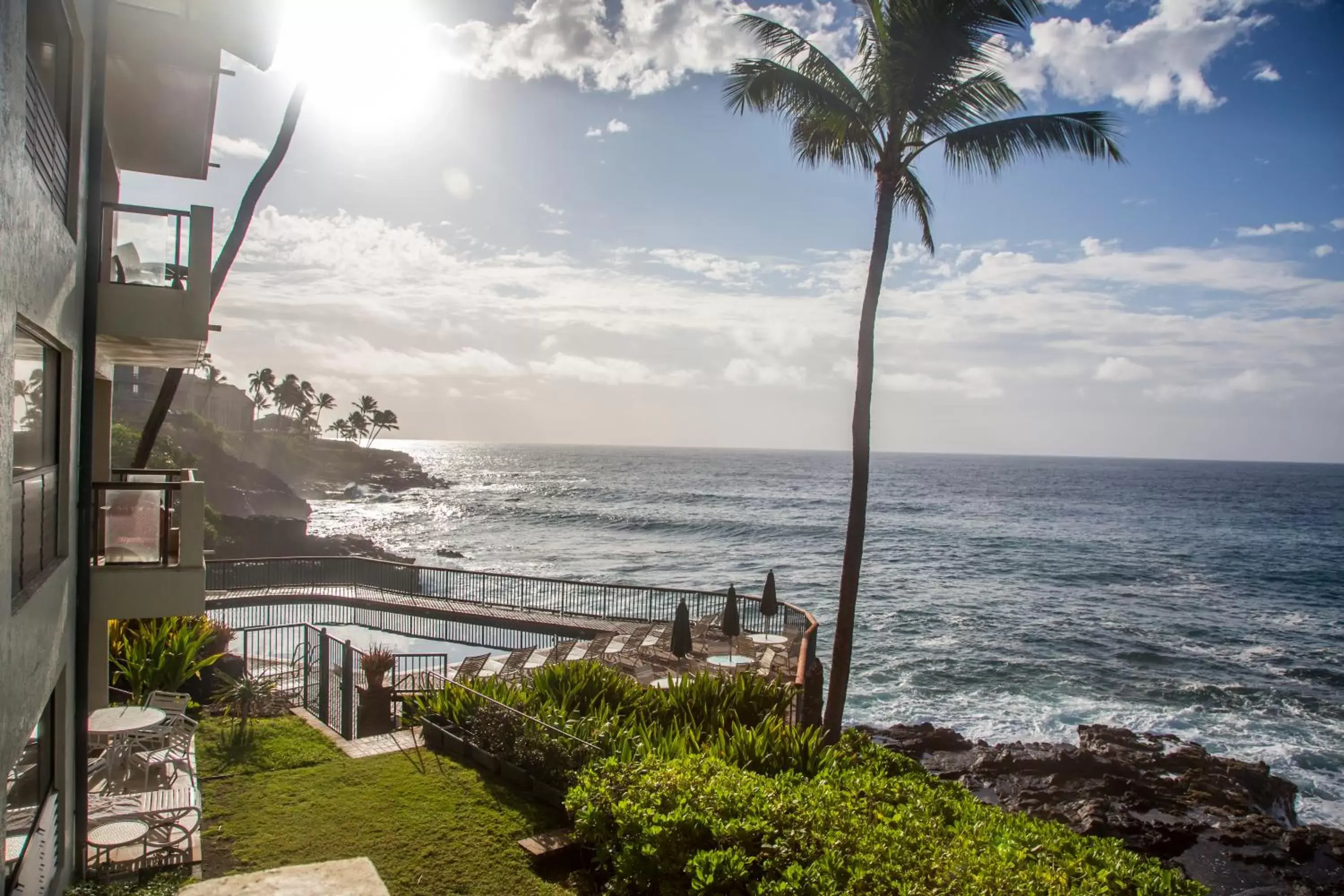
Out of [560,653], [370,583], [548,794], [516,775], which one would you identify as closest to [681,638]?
[560,653]

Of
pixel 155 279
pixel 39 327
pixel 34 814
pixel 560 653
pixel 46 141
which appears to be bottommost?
pixel 560 653

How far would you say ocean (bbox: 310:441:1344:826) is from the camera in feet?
80.5

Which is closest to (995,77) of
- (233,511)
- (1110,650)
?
(1110,650)

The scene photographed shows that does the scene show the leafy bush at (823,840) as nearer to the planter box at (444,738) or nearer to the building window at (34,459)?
the planter box at (444,738)

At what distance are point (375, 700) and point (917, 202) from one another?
36.3 ft

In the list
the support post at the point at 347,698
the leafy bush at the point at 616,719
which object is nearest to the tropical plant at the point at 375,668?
the support post at the point at 347,698

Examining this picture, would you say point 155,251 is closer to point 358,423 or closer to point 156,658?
point 156,658

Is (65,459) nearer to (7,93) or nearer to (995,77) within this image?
(7,93)

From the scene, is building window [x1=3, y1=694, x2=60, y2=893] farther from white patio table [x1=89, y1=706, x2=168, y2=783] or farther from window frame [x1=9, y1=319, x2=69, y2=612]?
white patio table [x1=89, y1=706, x2=168, y2=783]

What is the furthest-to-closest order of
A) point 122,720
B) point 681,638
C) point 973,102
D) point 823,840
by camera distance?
1. point 681,638
2. point 973,102
3. point 122,720
4. point 823,840

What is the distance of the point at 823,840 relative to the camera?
6.30 metres

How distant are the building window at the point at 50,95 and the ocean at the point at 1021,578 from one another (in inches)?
843

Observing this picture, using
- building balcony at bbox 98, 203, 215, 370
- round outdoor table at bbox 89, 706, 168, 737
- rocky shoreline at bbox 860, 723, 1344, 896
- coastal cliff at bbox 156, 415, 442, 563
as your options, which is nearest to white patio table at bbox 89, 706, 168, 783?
round outdoor table at bbox 89, 706, 168, 737

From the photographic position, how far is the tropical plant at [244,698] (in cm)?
1144
